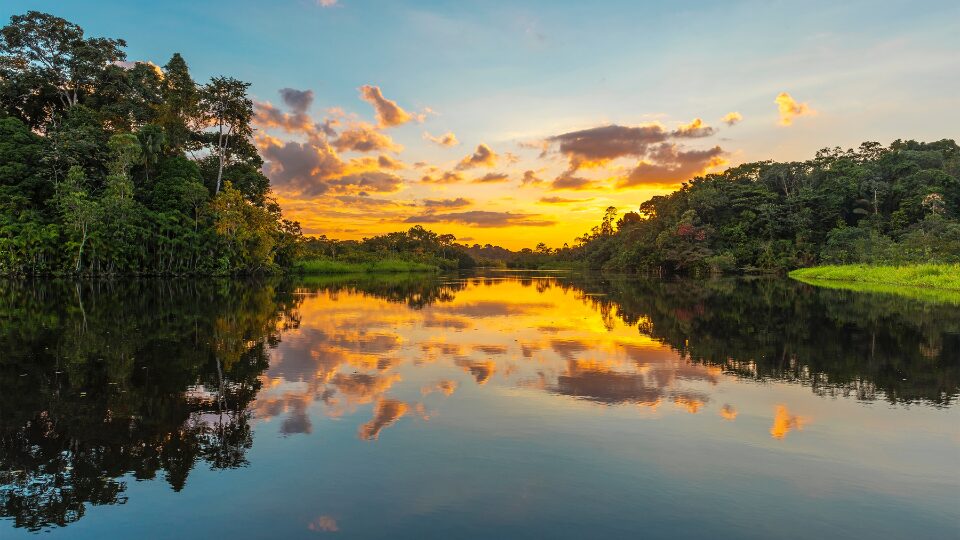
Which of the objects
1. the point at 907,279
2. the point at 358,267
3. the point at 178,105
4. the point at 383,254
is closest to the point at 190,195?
the point at 178,105

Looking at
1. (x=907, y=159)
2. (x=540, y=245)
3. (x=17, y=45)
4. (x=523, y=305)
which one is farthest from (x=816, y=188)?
(x=17, y=45)

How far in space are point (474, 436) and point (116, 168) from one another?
143 feet

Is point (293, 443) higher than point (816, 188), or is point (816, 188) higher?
point (816, 188)

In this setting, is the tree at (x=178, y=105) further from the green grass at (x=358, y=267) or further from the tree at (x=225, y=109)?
the green grass at (x=358, y=267)

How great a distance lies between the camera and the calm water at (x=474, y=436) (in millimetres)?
4547

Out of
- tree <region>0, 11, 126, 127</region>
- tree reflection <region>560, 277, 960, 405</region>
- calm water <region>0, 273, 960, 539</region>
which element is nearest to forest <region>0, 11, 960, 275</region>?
tree <region>0, 11, 126, 127</region>

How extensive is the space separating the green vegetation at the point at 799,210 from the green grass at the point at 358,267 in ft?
106

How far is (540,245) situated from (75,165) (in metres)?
107

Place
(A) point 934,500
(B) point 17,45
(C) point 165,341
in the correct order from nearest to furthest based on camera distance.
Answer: (A) point 934,500
(C) point 165,341
(B) point 17,45

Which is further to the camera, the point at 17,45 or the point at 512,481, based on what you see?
the point at 17,45

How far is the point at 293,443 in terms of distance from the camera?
20.4 feet

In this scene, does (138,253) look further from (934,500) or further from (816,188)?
(816,188)

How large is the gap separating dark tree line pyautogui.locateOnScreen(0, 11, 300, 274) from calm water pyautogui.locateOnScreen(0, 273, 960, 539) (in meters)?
31.6

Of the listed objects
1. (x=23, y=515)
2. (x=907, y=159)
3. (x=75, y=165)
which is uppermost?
(x=907, y=159)
